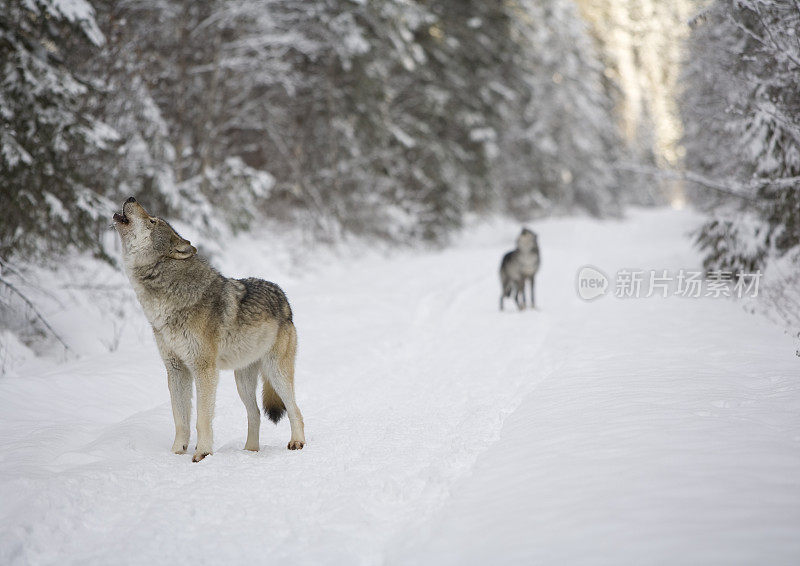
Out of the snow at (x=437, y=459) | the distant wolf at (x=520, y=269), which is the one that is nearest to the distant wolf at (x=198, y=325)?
the snow at (x=437, y=459)

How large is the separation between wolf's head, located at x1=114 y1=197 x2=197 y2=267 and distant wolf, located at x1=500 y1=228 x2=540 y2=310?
8318 millimetres

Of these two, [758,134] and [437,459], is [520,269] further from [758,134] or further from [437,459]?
[437,459]

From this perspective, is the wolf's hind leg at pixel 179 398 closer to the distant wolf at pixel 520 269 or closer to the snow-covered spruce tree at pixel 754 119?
the snow-covered spruce tree at pixel 754 119

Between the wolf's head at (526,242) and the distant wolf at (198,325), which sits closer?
the distant wolf at (198,325)

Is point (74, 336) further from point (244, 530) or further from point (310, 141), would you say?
point (310, 141)

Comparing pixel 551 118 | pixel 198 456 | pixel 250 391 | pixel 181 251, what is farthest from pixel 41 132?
pixel 551 118

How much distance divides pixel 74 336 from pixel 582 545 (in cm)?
743

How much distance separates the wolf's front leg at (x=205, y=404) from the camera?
4070 millimetres

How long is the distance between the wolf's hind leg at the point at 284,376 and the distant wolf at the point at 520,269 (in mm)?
7677

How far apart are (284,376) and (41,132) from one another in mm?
5420

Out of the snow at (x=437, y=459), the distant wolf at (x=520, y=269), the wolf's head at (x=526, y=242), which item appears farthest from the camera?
the wolf's head at (x=526, y=242)

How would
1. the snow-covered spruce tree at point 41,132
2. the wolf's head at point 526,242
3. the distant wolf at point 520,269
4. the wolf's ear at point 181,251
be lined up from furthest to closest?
1. the wolf's head at point 526,242
2. the distant wolf at point 520,269
3. the snow-covered spruce tree at point 41,132
4. the wolf's ear at point 181,251

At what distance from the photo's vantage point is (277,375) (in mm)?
4492

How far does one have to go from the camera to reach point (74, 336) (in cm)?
753
